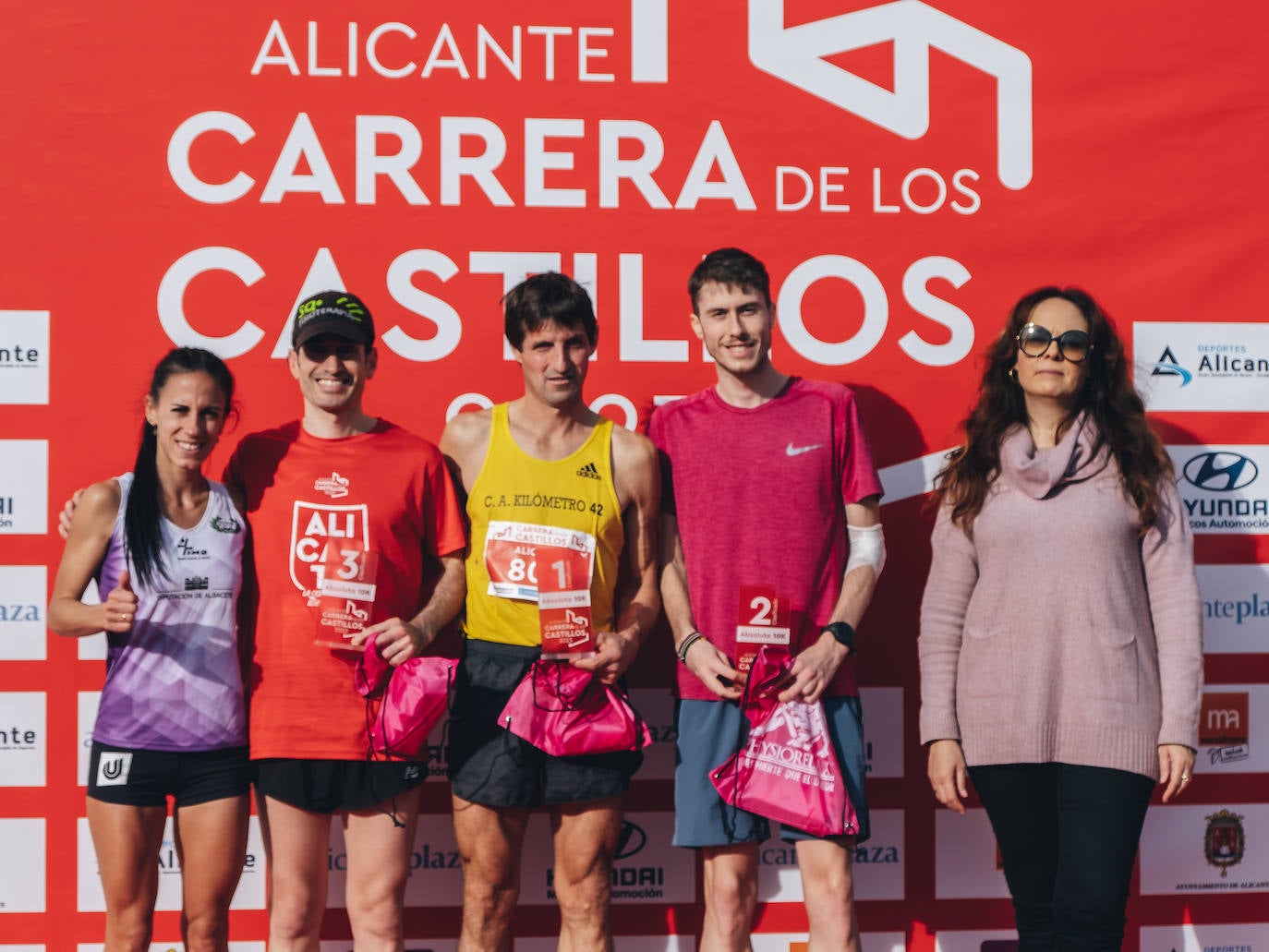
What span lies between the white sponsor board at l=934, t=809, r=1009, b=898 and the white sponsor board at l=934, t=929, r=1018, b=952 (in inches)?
4.3

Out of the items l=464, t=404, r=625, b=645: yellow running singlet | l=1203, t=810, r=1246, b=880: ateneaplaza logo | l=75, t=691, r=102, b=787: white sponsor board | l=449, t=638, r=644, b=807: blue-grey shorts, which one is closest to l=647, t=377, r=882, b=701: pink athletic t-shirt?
l=464, t=404, r=625, b=645: yellow running singlet

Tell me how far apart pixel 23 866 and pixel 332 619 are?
1.49 m

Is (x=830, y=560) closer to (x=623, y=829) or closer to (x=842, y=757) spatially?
(x=842, y=757)

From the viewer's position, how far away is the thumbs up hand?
8.66 feet

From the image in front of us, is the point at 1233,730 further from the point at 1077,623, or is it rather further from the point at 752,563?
the point at 752,563

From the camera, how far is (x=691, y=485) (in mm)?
3057

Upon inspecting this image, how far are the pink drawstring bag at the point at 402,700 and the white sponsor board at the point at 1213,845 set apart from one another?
2340 millimetres

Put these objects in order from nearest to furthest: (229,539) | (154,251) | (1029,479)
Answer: (1029,479) → (229,539) → (154,251)

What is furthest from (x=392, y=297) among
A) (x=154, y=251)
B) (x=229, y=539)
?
(x=229, y=539)

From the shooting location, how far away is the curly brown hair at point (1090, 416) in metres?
2.72

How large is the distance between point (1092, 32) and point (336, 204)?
242cm

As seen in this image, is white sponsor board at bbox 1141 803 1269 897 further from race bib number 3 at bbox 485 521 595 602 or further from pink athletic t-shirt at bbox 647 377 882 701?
race bib number 3 at bbox 485 521 595 602

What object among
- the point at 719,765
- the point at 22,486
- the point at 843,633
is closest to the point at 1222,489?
the point at 843,633

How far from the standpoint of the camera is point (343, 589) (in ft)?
9.20
